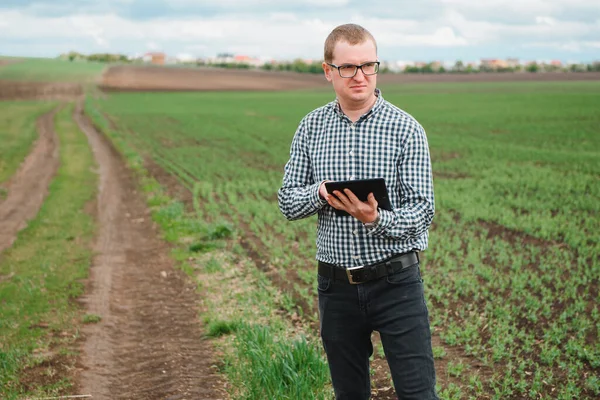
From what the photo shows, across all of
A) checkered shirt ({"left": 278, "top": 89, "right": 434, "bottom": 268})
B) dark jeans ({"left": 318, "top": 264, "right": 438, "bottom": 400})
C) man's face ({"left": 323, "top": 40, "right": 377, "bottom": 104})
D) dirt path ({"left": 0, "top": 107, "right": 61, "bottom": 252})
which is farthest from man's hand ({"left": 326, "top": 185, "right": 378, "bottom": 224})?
dirt path ({"left": 0, "top": 107, "right": 61, "bottom": 252})

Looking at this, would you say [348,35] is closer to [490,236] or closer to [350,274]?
[350,274]

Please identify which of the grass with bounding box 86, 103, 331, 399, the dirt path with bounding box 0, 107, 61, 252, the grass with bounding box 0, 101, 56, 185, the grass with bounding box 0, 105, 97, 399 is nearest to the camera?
the grass with bounding box 86, 103, 331, 399

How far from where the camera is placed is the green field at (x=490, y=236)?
6.05 metres

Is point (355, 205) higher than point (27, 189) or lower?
higher

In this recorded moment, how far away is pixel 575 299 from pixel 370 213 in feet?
16.7

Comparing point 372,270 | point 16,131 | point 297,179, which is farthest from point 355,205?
point 16,131

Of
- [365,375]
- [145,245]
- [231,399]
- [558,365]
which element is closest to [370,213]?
[365,375]

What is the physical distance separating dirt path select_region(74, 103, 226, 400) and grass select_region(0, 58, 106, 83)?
6823cm

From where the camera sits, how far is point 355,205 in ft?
10.5

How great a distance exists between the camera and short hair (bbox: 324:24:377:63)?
3365 mm

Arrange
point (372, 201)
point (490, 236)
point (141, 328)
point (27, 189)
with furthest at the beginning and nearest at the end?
point (27, 189) → point (490, 236) → point (141, 328) → point (372, 201)

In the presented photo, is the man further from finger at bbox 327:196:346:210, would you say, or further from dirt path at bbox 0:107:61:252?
dirt path at bbox 0:107:61:252

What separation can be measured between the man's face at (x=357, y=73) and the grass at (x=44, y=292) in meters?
3.72

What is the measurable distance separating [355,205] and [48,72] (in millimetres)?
86593
